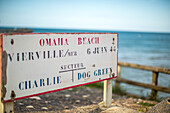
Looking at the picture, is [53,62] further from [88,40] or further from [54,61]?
[88,40]

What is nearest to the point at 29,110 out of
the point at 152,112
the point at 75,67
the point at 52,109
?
the point at 52,109

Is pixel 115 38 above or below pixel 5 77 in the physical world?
above

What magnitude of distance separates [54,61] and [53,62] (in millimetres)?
22

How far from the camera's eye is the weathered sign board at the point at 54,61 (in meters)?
2.23

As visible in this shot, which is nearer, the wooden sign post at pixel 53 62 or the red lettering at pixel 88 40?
the wooden sign post at pixel 53 62

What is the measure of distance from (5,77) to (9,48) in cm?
34

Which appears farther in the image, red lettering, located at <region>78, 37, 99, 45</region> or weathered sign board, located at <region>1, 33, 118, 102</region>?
red lettering, located at <region>78, 37, 99, 45</region>

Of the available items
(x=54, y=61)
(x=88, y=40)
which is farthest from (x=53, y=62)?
(x=88, y=40)

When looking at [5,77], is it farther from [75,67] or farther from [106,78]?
[106,78]

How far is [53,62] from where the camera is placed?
2.62m

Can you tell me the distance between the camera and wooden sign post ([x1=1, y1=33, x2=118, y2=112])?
87.1 inches

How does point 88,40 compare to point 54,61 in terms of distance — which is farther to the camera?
point 88,40

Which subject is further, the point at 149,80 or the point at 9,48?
the point at 149,80

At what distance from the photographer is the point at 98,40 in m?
3.20
